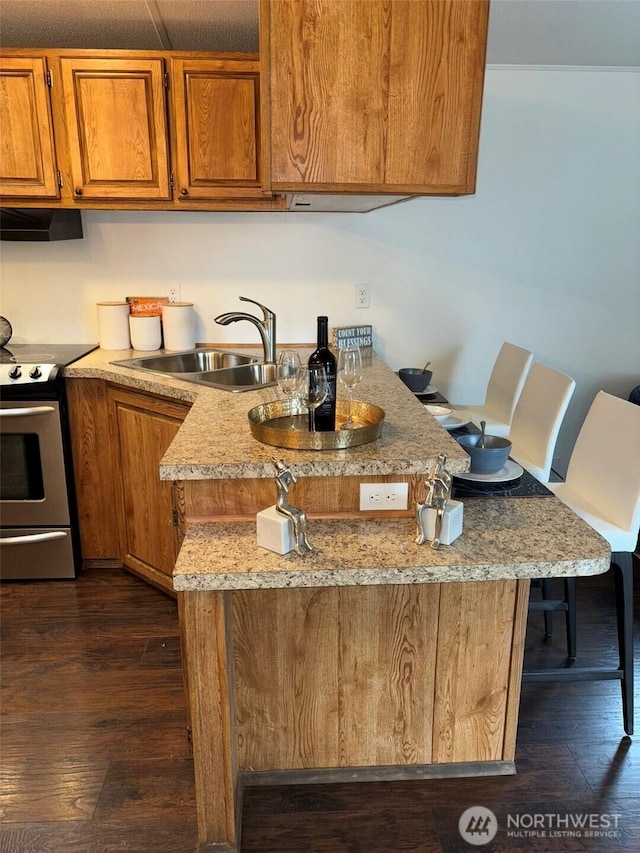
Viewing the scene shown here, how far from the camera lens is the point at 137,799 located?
184 centimetres

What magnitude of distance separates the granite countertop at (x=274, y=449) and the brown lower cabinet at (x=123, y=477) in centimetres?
43

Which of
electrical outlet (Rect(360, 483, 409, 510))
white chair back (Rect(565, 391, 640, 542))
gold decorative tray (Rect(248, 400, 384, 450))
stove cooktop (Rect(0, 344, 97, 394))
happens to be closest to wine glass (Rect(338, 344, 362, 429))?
gold decorative tray (Rect(248, 400, 384, 450))

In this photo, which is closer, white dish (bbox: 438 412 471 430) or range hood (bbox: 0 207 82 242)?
white dish (bbox: 438 412 471 430)

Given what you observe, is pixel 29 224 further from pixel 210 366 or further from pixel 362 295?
pixel 362 295

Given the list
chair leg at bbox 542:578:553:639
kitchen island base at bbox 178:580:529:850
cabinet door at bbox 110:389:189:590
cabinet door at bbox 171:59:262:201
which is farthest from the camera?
cabinet door at bbox 171:59:262:201

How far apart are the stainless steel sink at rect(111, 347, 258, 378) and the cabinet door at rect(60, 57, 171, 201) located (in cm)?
73

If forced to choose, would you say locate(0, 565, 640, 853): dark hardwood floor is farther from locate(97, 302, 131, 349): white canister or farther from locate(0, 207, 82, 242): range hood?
locate(0, 207, 82, 242): range hood

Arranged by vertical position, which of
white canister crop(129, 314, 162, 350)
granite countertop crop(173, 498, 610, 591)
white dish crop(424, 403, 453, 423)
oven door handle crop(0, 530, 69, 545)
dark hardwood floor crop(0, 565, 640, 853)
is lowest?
dark hardwood floor crop(0, 565, 640, 853)

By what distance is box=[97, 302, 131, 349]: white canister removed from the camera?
10.6ft

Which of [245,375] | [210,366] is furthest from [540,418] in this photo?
[210,366]

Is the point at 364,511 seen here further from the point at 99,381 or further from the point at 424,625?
the point at 99,381

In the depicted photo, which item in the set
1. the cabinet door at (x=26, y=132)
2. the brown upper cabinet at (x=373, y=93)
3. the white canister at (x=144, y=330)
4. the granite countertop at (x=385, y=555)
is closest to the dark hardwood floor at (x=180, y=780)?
the granite countertop at (x=385, y=555)

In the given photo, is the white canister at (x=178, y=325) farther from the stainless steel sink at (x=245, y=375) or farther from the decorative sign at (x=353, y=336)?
the decorative sign at (x=353, y=336)

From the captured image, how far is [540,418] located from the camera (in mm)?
2676
